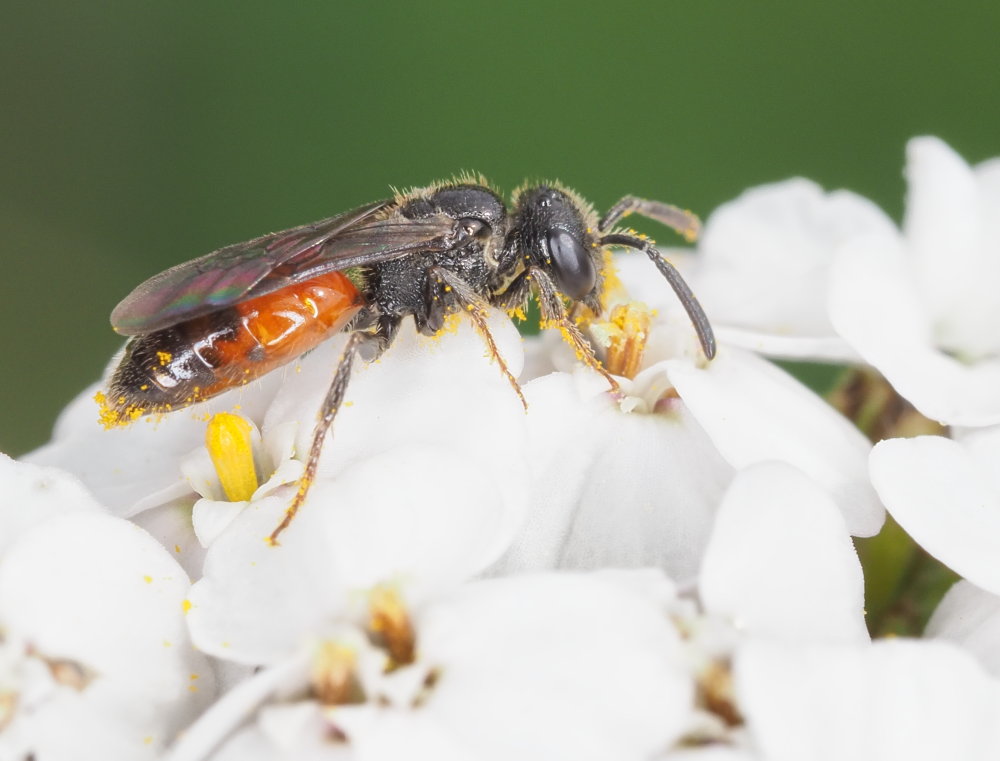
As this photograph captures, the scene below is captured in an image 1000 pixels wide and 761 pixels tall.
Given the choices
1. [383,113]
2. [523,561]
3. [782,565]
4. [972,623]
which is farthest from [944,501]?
[383,113]

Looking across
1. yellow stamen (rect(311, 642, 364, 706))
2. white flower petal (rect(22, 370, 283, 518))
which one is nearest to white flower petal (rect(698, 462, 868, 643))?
yellow stamen (rect(311, 642, 364, 706))

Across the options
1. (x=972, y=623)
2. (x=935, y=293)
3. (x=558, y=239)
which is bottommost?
(x=972, y=623)

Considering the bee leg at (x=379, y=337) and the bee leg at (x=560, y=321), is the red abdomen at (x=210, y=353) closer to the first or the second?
the bee leg at (x=379, y=337)

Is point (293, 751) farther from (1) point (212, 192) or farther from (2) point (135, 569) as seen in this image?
(1) point (212, 192)

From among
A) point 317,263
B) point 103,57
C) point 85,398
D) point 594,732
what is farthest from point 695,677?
point 103,57

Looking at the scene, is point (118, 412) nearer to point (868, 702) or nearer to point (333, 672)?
point (333, 672)

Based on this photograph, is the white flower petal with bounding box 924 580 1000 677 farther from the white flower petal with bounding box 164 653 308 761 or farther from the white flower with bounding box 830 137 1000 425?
the white flower petal with bounding box 164 653 308 761
